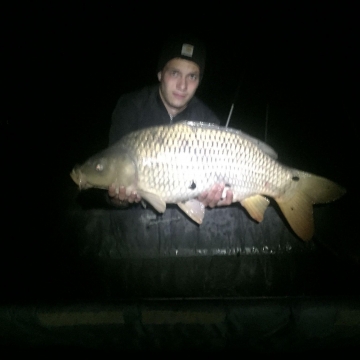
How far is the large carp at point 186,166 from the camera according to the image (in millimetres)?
1366

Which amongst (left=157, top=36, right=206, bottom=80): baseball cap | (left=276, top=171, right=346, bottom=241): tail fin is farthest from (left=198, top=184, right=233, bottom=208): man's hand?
(left=157, top=36, right=206, bottom=80): baseball cap

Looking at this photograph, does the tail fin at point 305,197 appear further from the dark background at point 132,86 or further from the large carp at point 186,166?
the dark background at point 132,86

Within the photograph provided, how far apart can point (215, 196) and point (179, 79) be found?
0.86 meters

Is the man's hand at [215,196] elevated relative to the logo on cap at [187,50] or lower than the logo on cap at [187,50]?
lower

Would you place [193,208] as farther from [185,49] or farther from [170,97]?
[185,49]

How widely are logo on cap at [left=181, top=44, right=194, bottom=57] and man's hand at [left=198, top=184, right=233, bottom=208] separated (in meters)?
0.90

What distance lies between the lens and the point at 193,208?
4.95 ft

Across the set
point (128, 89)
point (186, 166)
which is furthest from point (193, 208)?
point (128, 89)

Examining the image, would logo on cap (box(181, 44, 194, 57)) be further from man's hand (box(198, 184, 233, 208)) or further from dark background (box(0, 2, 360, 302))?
dark background (box(0, 2, 360, 302))

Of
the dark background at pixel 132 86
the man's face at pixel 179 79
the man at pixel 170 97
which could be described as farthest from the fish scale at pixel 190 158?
A: the dark background at pixel 132 86

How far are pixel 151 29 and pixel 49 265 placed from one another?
301 inches

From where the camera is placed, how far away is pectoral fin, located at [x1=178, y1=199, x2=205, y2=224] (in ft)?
4.91

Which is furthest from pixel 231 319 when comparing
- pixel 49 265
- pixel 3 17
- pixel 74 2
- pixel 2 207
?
pixel 74 2

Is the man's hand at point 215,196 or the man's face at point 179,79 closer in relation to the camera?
the man's hand at point 215,196
